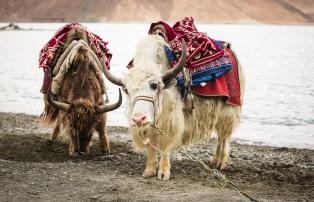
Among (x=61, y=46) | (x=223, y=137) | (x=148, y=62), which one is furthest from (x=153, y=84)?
(x=61, y=46)

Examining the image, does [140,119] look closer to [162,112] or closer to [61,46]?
[162,112]

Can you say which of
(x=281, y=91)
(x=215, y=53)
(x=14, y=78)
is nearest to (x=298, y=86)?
(x=281, y=91)

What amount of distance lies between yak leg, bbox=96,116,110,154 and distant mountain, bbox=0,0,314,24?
128232 mm

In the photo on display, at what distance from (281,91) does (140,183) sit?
400 inches

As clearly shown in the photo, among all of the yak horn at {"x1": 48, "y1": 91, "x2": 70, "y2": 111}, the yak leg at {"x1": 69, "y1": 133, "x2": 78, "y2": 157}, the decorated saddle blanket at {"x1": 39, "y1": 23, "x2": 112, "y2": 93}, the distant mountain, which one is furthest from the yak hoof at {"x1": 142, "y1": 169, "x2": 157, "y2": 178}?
the distant mountain

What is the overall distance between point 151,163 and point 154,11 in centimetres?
13728

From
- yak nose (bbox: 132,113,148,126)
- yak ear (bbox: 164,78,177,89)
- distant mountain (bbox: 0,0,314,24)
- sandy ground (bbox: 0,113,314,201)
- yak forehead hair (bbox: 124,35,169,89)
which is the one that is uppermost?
distant mountain (bbox: 0,0,314,24)

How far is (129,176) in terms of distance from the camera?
182 inches

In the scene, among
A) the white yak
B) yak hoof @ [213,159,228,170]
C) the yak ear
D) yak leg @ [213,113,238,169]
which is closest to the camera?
the white yak

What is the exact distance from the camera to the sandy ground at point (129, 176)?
13.2 feet

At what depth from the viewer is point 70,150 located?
17.3 ft

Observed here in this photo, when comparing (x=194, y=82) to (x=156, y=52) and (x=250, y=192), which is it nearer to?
(x=156, y=52)

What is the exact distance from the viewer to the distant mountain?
136 metres

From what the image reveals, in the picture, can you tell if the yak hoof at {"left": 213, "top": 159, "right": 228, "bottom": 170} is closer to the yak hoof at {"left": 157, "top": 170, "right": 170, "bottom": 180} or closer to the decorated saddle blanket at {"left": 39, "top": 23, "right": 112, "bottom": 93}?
the yak hoof at {"left": 157, "top": 170, "right": 170, "bottom": 180}
